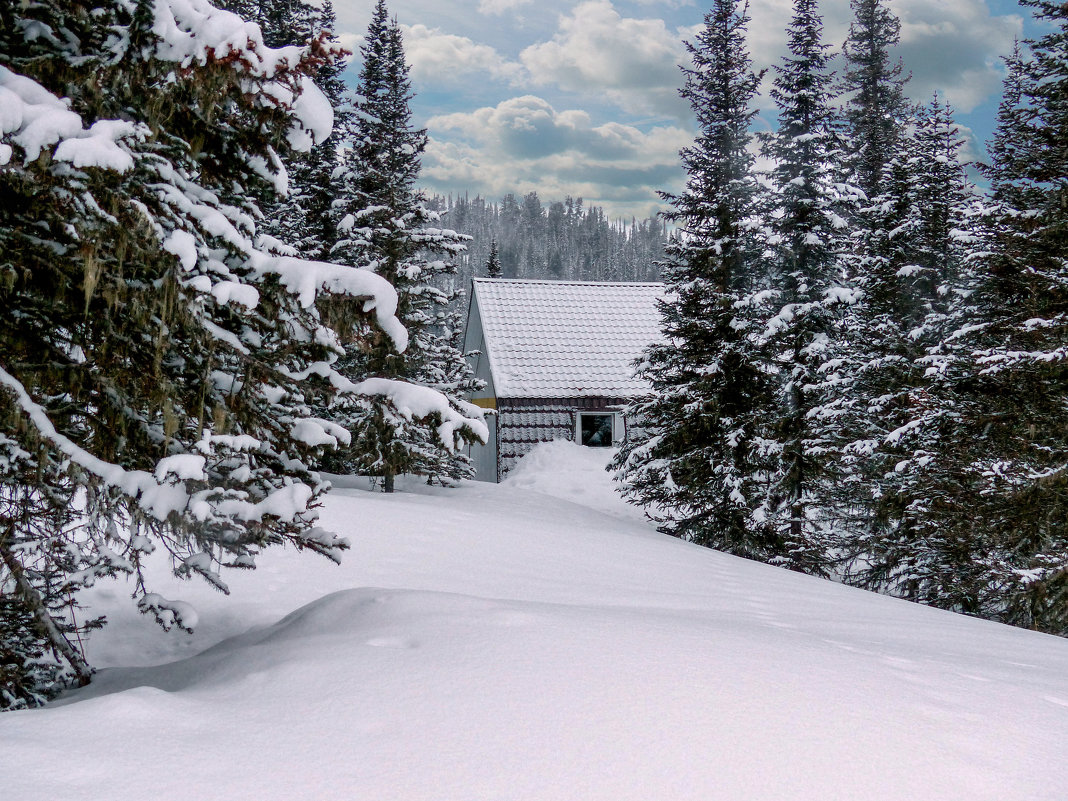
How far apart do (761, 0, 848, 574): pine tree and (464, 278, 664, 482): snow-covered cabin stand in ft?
24.2

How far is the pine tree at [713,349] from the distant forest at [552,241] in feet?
247

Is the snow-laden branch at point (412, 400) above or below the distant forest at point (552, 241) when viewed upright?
below

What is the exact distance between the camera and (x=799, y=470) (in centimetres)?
1434

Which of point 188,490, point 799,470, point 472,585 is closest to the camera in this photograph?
point 188,490

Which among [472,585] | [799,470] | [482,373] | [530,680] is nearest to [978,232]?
[799,470]

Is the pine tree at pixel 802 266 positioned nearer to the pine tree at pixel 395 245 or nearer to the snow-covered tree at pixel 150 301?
the pine tree at pixel 395 245

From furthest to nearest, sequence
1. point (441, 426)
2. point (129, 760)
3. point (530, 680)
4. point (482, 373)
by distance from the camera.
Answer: point (482, 373) < point (441, 426) < point (530, 680) < point (129, 760)

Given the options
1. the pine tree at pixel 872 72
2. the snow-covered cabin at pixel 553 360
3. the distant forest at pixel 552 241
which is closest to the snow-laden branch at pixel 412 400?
the snow-covered cabin at pixel 553 360

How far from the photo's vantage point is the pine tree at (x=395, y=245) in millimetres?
14664

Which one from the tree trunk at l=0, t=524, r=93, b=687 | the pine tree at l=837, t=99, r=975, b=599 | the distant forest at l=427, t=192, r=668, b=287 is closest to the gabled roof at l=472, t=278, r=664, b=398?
the pine tree at l=837, t=99, r=975, b=599

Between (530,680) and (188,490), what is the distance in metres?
1.93

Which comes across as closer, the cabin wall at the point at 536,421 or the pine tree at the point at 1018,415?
the pine tree at the point at 1018,415

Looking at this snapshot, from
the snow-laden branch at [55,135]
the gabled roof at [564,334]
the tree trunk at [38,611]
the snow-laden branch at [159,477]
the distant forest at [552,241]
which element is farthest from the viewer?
the distant forest at [552,241]

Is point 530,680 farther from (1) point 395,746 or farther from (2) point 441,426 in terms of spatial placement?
(2) point 441,426
